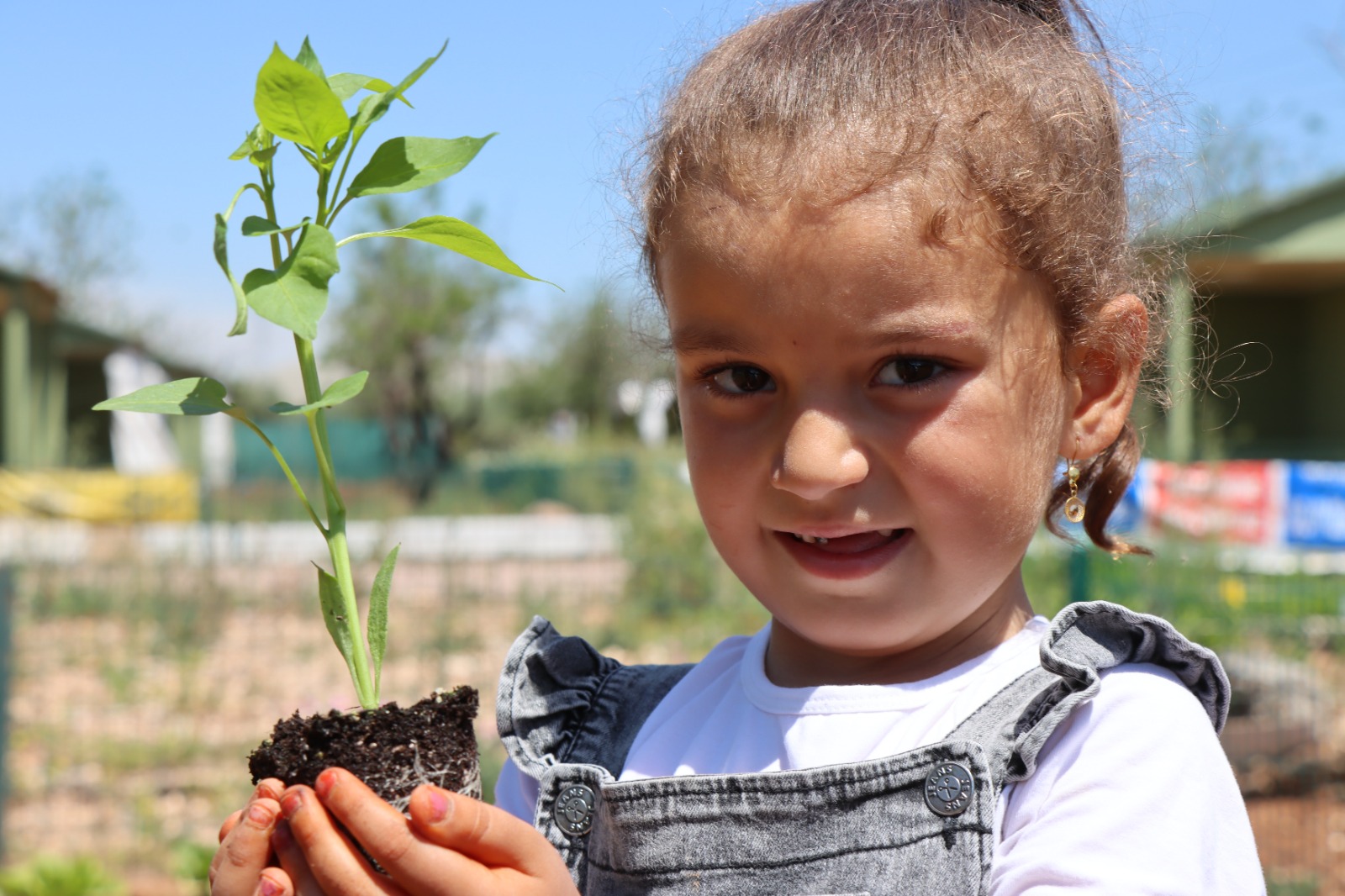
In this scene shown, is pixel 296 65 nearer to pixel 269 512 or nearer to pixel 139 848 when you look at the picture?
pixel 139 848

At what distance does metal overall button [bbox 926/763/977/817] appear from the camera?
3.80ft

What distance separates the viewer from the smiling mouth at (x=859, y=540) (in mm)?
1222

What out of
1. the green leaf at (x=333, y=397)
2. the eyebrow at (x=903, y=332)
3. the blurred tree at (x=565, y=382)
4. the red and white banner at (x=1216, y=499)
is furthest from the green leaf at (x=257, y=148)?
the blurred tree at (x=565, y=382)

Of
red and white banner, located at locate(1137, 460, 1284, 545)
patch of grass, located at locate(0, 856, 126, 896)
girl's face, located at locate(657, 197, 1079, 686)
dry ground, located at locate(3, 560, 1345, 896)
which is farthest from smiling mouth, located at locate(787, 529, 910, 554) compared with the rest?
Answer: red and white banner, located at locate(1137, 460, 1284, 545)

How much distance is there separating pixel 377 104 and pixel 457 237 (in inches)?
5.4

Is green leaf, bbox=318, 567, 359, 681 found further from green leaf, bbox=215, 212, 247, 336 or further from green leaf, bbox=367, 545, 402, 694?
green leaf, bbox=215, 212, 247, 336

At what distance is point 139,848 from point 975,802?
4.63 metres

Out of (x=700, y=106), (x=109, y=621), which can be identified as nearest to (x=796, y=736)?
(x=700, y=106)

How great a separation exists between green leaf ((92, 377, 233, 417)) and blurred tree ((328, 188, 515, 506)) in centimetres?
2199

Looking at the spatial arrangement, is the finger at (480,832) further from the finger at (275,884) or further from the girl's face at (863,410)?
the girl's face at (863,410)

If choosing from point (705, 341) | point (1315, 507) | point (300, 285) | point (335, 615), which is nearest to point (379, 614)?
point (335, 615)

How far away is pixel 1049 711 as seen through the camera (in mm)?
1176

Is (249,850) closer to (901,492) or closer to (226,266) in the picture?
(226,266)

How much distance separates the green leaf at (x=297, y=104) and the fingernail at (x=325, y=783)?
508 millimetres
